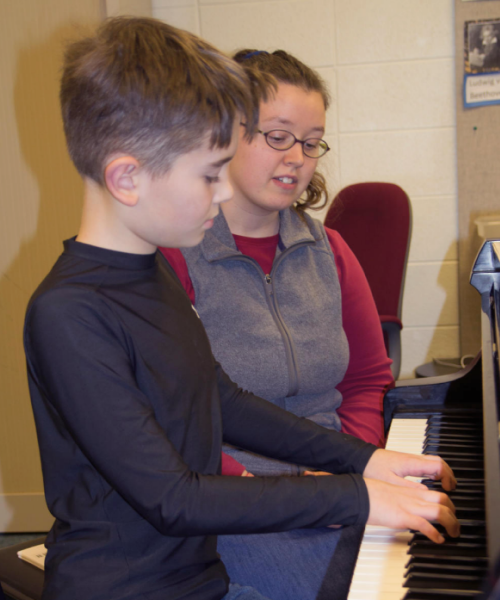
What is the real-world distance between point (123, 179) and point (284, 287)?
59 cm

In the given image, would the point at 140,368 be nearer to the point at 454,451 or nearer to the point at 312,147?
the point at 454,451

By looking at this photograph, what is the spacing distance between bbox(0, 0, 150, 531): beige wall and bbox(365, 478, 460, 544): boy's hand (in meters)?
1.85

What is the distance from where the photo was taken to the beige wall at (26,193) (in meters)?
2.24

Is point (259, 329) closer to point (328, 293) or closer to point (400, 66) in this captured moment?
point (328, 293)

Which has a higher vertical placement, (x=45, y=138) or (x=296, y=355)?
(x=45, y=138)

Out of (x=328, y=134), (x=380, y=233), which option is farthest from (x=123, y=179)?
(x=328, y=134)

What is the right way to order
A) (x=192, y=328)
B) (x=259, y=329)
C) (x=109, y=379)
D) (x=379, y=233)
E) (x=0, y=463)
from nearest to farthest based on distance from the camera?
(x=109, y=379) < (x=192, y=328) < (x=259, y=329) < (x=379, y=233) < (x=0, y=463)

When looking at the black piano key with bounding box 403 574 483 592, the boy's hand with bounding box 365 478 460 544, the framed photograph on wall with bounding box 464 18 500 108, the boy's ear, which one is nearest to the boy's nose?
the boy's ear

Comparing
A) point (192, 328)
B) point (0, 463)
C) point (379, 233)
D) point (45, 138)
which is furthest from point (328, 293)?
point (0, 463)

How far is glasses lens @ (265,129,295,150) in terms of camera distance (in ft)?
4.35

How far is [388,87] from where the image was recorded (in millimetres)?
2750

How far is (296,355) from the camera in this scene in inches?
50.4

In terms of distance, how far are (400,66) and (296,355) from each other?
190 centimetres

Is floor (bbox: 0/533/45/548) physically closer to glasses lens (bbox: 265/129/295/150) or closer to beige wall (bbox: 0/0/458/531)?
beige wall (bbox: 0/0/458/531)
